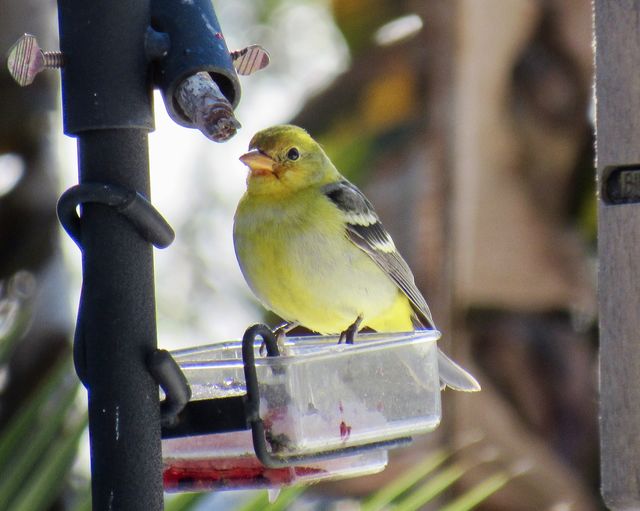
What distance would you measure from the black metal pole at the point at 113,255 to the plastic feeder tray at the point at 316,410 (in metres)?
0.32

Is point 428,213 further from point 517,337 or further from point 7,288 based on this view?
point 7,288

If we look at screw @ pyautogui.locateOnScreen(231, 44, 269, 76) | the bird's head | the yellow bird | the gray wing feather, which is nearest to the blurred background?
the gray wing feather

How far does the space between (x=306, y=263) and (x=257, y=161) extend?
1.46 feet

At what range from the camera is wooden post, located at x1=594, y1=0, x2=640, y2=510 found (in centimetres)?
247

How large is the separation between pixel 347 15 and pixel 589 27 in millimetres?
1333

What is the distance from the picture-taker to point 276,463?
2176 millimetres

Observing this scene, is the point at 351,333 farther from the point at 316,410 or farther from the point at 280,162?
the point at 316,410

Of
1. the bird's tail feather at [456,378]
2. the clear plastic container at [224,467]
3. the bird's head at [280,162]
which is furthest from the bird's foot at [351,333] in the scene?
the clear plastic container at [224,467]

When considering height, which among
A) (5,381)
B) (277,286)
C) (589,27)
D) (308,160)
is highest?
(589,27)

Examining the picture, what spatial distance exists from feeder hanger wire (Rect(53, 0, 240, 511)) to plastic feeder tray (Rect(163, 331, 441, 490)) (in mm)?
325

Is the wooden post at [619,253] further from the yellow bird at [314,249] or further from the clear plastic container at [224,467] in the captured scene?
the yellow bird at [314,249]

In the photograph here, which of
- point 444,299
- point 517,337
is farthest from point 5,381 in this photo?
point 517,337

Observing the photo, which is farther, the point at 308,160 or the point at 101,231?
the point at 308,160

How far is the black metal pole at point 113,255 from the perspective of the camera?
75.5 inches
